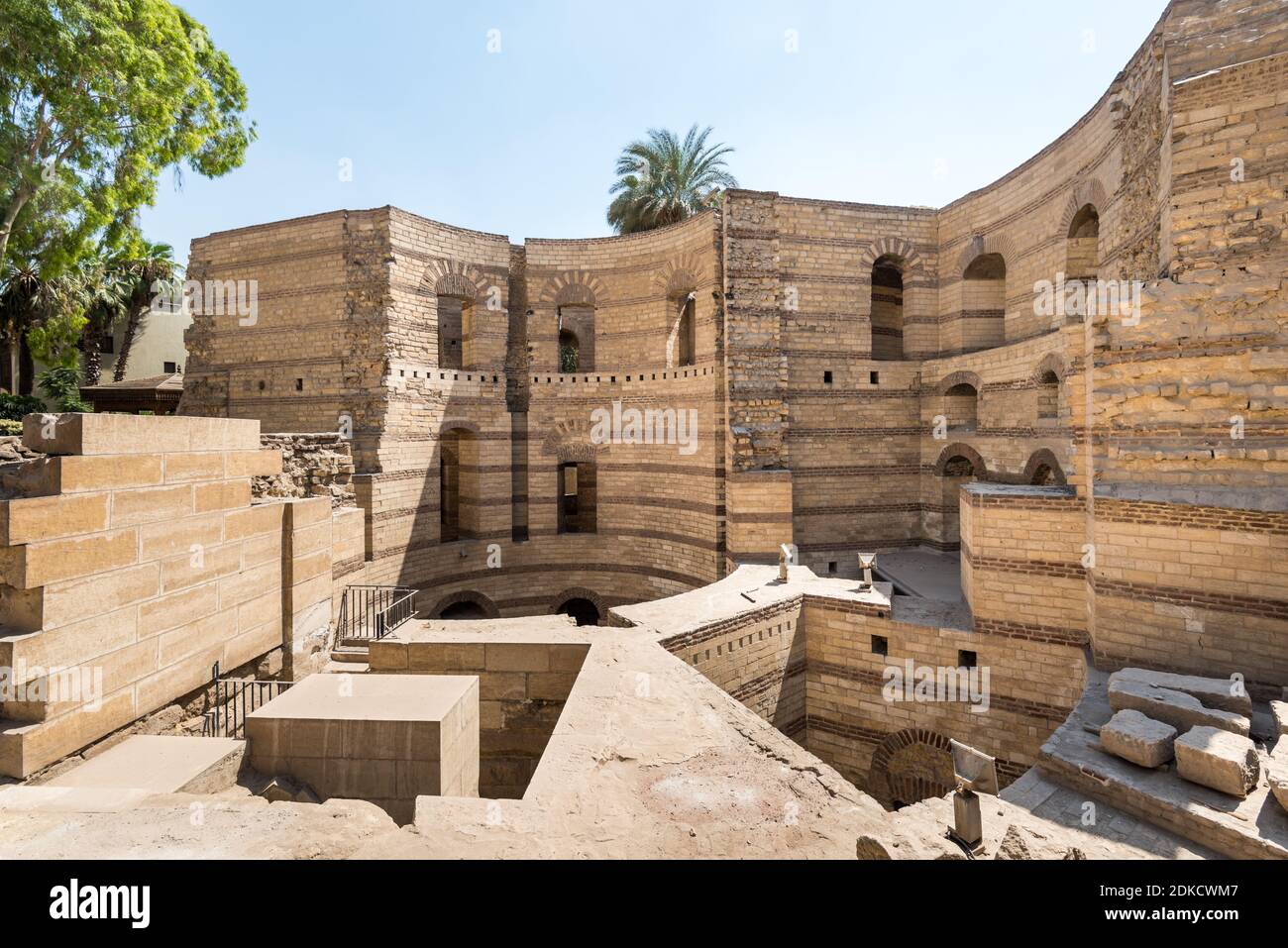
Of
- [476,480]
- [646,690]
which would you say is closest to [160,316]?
[476,480]

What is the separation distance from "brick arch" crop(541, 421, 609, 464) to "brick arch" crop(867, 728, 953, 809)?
9224 millimetres

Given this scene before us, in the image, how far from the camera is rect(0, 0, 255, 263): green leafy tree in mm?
9188

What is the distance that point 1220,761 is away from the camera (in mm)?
4555

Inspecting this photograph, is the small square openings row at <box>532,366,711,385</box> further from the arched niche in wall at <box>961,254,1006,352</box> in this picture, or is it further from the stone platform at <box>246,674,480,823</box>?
the stone platform at <box>246,674,480,823</box>

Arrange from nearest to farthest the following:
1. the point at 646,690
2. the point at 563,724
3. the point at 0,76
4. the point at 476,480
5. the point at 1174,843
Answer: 1. the point at 1174,843
2. the point at 563,724
3. the point at 646,690
4. the point at 0,76
5. the point at 476,480

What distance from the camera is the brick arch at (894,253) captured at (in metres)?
14.0

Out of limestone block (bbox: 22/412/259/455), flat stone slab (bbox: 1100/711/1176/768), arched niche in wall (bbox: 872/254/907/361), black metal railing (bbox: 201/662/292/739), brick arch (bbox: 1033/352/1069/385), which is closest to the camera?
limestone block (bbox: 22/412/259/455)

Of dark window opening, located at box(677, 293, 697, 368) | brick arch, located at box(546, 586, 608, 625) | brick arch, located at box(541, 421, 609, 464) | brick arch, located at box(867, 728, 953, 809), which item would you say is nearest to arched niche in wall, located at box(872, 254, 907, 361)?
dark window opening, located at box(677, 293, 697, 368)

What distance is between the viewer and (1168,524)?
6684mm

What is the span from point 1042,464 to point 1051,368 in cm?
193

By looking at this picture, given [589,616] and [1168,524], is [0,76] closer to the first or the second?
[589,616]

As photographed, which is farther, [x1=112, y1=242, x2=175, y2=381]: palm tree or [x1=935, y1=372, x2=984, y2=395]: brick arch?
[x1=112, y1=242, x2=175, y2=381]: palm tree

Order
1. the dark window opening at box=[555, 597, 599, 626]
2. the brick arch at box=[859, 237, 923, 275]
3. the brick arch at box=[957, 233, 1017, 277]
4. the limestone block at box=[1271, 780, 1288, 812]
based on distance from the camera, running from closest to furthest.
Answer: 1. the limestone block at box=[1271, 780, 1288, 812]
2. the brick arch at box=[957, 233, 1017, 277]
3. the brick arch at box=[859, 237, 923, 275]
4. the dark window opening at box=[555, 597, 599, 626]
